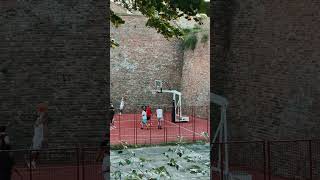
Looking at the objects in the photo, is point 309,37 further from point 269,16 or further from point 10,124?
point 10,124

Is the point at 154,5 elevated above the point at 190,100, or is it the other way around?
the point at 154,5

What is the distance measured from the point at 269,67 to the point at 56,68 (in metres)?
5.23

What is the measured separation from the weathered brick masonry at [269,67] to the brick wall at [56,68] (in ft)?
12.2

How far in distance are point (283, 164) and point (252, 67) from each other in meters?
2.74

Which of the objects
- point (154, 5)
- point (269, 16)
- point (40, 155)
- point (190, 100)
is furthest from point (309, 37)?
point (190, 100)

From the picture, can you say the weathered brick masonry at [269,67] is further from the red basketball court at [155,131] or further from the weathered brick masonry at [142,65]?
the weathered brick masonry at [142,65]

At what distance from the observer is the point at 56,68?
44.2ft

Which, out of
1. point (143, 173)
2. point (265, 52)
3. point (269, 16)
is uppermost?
point (269, 16)

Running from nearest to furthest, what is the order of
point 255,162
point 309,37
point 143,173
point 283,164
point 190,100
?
point 309,37, point 283,164, point 255,162, point 143,173, point 190,100

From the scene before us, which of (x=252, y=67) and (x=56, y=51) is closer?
(x=56, y=51)

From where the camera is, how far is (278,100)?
13.5 metres

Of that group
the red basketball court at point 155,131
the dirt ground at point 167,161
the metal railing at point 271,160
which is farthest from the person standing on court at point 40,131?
the red basketball court at point 155,131

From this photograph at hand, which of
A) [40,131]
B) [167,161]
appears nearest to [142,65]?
[167,161]

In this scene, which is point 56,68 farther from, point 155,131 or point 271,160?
point 155,131
